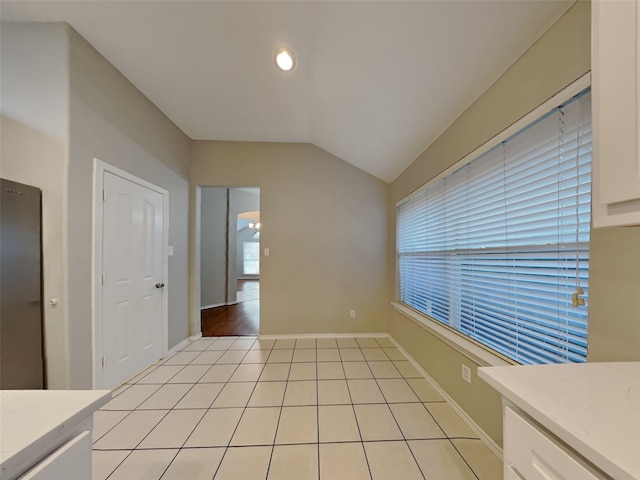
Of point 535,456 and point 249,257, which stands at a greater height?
point 535,456

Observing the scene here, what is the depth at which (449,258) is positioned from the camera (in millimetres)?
2098

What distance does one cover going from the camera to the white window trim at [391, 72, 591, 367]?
1084mm

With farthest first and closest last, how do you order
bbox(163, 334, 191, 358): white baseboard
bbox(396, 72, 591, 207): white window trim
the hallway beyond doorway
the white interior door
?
the hallway beyond doorway < bbox(163, 334, 191, 358): white baseboard < the white interior door < bbox(396, 72, 591, 207): white window trim

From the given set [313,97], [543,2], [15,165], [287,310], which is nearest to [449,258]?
[543,2]

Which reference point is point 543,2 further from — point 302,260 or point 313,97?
point 302,260

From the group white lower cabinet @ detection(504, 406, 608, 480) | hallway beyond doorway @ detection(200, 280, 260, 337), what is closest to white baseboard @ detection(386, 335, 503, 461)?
white lower cabinet @ detection(504, 406, 608, 480)

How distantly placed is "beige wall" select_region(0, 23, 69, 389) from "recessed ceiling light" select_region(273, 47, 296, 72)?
1.50m

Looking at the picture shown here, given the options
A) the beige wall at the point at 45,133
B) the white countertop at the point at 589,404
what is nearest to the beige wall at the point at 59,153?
the beige wall at the point at 45,133

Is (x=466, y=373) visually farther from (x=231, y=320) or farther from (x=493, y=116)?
(x=231, y=320)

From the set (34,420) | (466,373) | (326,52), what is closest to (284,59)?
(326,52)

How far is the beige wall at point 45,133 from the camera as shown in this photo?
1693 millimetres

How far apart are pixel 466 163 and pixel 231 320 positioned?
4291mm

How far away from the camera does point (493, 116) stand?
4.98 feet

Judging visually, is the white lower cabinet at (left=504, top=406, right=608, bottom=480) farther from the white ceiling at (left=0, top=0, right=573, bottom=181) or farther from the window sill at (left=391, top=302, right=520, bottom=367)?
the white ceiling at (left=0, top=0, right=573, bottom=181)
